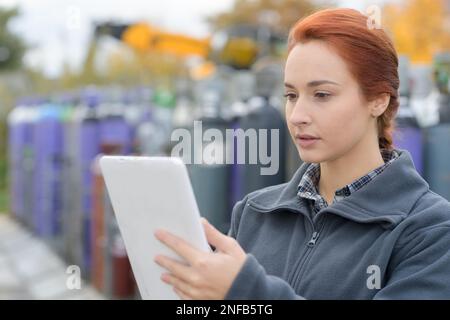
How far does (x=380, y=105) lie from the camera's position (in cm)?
148

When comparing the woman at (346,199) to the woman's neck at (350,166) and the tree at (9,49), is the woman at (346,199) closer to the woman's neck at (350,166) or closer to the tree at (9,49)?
the woman's neck at (350,166)

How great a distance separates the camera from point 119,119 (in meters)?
6.87

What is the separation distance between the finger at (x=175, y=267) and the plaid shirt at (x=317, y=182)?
1.16 feet

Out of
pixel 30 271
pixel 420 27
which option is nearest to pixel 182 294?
pixel 30 271

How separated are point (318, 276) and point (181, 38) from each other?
25.6ft

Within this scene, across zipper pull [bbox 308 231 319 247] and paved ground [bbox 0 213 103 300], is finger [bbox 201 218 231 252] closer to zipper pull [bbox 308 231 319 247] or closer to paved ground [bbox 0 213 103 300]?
zipper pull [bbox 308 231 319 247]

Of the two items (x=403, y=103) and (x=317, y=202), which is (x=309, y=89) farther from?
(x=403, y=103)

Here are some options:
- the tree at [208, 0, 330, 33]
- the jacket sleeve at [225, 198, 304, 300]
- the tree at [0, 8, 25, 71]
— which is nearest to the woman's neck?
the jacket sleeve at [225, 198, 304, 300]

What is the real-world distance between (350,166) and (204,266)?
1.32 ft

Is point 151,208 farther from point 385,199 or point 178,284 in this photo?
point 385,199

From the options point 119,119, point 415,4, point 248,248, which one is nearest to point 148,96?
point 119,119

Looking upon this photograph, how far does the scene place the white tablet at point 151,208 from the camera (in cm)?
121

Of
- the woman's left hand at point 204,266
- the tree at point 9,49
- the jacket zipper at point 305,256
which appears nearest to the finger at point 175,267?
the woman's left hand at point 204,266

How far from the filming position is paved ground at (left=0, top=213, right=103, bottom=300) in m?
6.70
